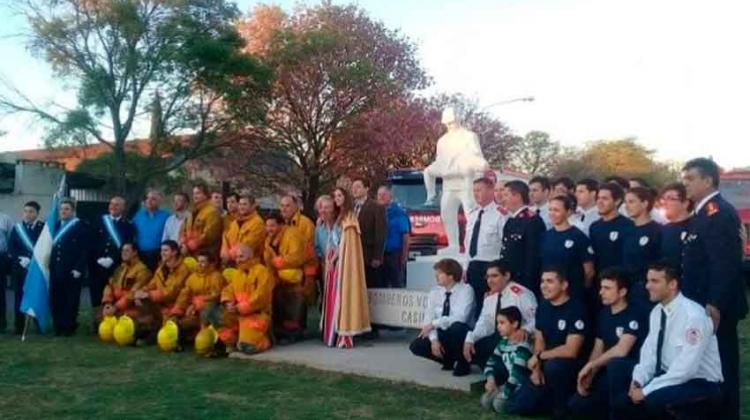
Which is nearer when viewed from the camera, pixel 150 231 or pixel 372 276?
pixel 372 276

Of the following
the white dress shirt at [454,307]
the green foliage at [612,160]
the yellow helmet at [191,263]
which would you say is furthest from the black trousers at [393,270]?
the green foliage at [612,160]

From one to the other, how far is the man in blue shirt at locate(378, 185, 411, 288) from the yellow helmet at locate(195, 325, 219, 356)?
2.37 metres

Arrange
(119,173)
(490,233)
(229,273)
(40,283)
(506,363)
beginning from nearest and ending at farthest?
(506,363), (490,233), (229,273), (40,283), (119,173)

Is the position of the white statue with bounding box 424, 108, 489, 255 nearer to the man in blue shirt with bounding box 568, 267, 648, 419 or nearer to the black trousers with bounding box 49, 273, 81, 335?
the man in blue shirt with bounding box 568, 267, 648, 419

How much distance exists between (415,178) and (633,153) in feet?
149

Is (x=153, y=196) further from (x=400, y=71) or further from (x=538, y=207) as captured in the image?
(x=400, y=71)

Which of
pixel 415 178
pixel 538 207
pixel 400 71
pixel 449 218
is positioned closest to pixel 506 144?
pixel 400 71

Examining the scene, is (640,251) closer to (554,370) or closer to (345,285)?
(554,370)

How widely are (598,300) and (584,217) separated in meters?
0.95

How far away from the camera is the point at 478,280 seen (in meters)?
7.70

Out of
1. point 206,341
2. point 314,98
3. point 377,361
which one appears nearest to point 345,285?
point 377,361

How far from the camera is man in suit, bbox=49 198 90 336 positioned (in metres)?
10.4

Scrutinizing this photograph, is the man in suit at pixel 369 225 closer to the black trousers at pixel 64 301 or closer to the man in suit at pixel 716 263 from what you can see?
the black trousers at pixel 64 301

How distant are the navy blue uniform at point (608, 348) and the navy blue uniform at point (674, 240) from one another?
42cm
